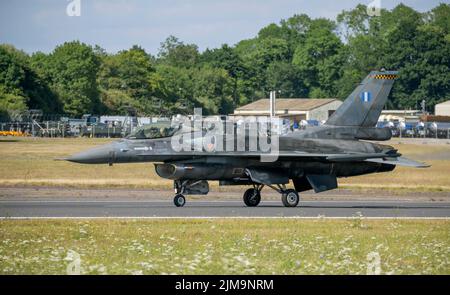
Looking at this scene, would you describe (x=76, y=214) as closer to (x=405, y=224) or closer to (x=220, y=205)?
(x=220, y=205)

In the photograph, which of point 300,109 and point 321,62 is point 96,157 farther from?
point 321,62

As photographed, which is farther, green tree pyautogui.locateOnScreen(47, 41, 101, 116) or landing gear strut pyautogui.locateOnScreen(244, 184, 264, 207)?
green tree pyautogui.locateOnScreen(47, 41, 101, 116)

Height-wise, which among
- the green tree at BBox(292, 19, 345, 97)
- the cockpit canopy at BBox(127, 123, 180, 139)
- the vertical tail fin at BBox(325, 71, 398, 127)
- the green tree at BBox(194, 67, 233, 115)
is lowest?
the cockpit canopy at BBox(127, 123, 180, 139)

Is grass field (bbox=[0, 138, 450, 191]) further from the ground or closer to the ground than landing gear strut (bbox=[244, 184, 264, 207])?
closer to the ground

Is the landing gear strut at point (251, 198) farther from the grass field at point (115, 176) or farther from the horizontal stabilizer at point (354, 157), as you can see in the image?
the grass field at point (115, 176)

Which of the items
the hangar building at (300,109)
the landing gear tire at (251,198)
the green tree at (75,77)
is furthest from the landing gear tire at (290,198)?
the hangar building at (300,109)

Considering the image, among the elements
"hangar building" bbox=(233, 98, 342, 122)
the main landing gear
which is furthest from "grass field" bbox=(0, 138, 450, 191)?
"hangar building" bbox=(233, 98, 342, 122)

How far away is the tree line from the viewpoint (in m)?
101

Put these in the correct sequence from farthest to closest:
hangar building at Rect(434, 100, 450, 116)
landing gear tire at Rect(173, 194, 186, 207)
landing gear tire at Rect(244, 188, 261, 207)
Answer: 1. hangar building at Rect(434, 100, 450, 116)
2. landing gear tire at Rect(244, 188, 261, 207)
3. landing gear tire at Rect(173, 194, 186, 207)

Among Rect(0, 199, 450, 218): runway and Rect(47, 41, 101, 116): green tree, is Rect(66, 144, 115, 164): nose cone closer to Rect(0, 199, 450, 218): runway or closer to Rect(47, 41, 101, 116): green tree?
Rect(0, 199, 450, 218): runway

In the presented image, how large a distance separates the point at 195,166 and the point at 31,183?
1221 cm

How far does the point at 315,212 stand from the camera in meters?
26.4

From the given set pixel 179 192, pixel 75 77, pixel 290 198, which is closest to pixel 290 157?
pixel 290 198
